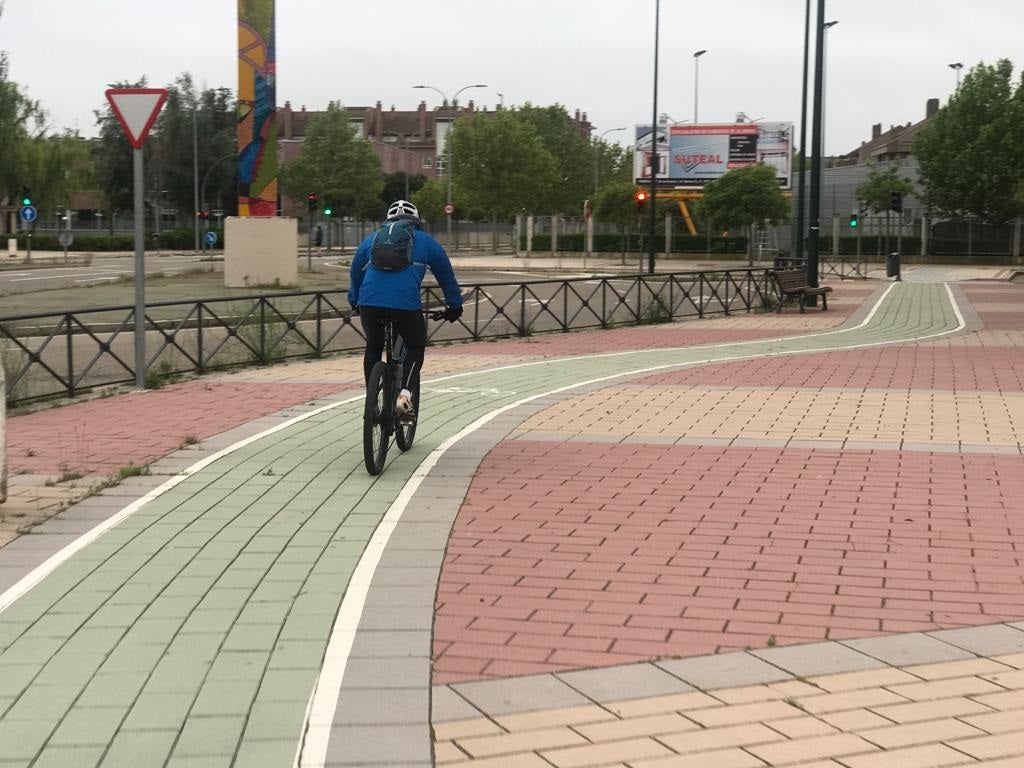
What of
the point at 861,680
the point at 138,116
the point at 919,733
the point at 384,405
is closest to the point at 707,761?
the point at 919,733

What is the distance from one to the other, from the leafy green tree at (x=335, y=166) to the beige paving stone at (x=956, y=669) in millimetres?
81428

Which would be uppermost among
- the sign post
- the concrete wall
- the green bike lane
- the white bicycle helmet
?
the sign post

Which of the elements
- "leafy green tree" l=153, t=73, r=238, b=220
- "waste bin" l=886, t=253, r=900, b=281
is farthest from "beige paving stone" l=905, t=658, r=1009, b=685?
"leafy green tree" l=153, t=73, r=238, b=220

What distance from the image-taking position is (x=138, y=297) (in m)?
12.9

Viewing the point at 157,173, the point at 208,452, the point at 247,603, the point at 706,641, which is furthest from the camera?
the point at 157,173

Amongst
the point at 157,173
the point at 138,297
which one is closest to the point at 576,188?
the point at 157,173

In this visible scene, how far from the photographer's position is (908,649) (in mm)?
5070

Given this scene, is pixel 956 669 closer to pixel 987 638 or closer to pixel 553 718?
pixel 987 638

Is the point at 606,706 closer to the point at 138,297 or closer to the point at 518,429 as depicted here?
the point at 518,429

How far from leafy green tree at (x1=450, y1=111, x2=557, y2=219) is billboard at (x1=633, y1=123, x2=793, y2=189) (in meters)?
6.05

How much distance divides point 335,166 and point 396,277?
78.7 meters

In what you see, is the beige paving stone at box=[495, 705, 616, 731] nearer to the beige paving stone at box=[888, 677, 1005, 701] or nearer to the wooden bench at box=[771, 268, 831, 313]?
the beige paving stone at box=[888, 677, 1005, 701]

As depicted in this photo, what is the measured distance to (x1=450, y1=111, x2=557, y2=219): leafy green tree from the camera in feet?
259

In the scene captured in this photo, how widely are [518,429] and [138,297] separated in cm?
428
